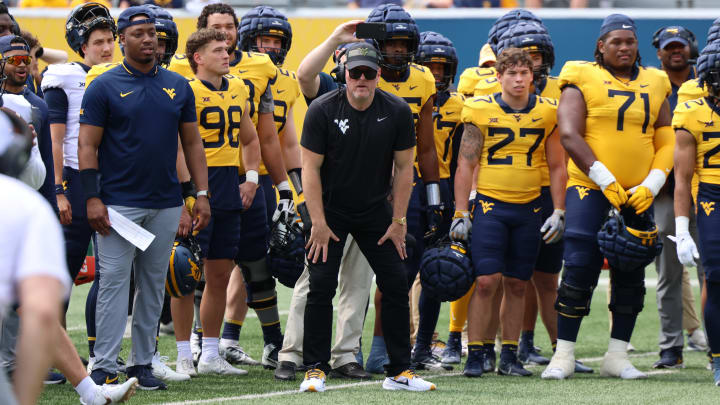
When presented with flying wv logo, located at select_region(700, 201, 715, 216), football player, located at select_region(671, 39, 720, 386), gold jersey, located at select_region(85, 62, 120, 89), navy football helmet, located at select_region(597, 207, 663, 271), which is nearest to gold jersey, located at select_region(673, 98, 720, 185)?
football player, located at select_region(671, 39, 720, 386)

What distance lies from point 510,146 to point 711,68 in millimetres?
1265

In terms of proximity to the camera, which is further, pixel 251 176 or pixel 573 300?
pixel 251 176

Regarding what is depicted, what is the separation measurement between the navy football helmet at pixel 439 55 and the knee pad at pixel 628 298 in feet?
6.03

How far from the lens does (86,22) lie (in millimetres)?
6340

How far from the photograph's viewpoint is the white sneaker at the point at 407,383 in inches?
229

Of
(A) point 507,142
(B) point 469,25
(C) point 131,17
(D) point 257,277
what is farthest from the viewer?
(B) point 469,25

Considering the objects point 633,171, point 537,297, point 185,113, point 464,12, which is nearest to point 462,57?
point 464,12

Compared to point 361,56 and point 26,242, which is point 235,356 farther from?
point 26,242

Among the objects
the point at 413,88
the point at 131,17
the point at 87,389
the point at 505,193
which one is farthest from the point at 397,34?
the point at 87,389

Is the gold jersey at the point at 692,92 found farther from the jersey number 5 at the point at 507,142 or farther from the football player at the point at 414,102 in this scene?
the football player at the point at 414,102

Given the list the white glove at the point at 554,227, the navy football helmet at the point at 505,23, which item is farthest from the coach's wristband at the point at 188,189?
the navy football helmet at the point at 505,23

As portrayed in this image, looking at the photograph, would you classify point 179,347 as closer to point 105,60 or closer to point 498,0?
point 105,60

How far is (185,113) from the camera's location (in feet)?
18.7

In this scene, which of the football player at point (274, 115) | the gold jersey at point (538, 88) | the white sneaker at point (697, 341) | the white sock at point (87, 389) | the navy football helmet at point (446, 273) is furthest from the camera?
the white sneaker at point (697, 341)
